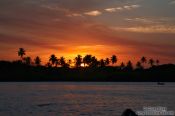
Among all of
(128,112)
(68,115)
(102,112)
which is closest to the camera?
(128,112)

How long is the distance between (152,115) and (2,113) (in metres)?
26.7

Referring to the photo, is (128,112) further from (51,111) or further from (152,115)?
(51,111)

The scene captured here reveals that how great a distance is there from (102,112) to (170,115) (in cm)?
1374

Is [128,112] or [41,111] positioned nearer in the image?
[128,112]

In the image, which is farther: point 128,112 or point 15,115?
point 15,115

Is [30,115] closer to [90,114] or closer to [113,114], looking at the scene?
[90,114]

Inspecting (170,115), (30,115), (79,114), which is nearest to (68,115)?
(79,114)

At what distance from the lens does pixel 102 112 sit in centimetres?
7075

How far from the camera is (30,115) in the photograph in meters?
65.6

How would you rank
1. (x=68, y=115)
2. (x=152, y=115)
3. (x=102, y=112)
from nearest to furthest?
(x=152, y=115), (x=68, y=115), (x=102, y=112)

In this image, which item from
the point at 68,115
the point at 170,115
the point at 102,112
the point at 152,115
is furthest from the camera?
the point at 102,112

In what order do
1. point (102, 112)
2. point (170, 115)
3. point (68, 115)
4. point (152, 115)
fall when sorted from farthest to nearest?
point (102, 112) → point (68, 115) → point (170, 115) → point (152, 115)

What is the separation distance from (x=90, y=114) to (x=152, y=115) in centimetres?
1335

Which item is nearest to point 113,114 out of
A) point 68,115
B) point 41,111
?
point 68,115
